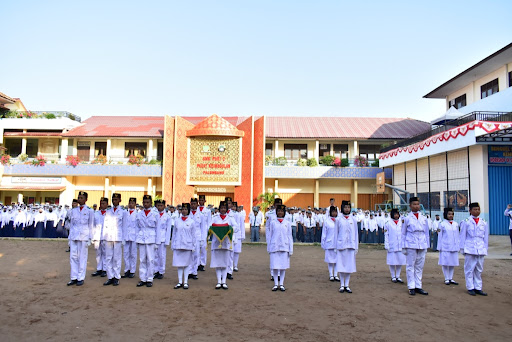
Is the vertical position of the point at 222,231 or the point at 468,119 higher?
the point at 468,119

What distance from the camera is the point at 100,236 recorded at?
27.4ft

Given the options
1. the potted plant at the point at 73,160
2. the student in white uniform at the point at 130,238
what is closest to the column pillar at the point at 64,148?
the potted plant at the point at 73,160

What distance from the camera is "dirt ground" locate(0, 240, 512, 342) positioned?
5004 mm

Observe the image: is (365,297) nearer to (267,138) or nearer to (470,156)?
(470,156)

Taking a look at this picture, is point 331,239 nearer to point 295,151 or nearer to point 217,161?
point 217,161

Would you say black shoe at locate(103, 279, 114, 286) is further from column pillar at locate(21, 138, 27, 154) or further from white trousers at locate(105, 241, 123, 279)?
column pillar at locate(21, 138, 27, 154)

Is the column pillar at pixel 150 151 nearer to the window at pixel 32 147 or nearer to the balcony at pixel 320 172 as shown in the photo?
the balcony at pixel 320 172

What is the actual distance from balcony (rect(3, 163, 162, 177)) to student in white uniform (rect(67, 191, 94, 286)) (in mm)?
20885

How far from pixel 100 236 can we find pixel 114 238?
0.44m

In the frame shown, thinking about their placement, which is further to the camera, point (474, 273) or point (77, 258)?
point (77, 258)

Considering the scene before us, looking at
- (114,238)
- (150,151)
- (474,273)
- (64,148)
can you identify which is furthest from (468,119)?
(64,148)

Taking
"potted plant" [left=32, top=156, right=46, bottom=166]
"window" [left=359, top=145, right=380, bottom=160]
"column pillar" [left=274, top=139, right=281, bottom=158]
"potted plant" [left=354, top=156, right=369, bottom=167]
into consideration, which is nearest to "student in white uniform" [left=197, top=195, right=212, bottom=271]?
"column pillar" [left=274, top=139, right=281, bottom=158]

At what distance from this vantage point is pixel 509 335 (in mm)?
5105

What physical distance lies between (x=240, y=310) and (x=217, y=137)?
21.5 meters
